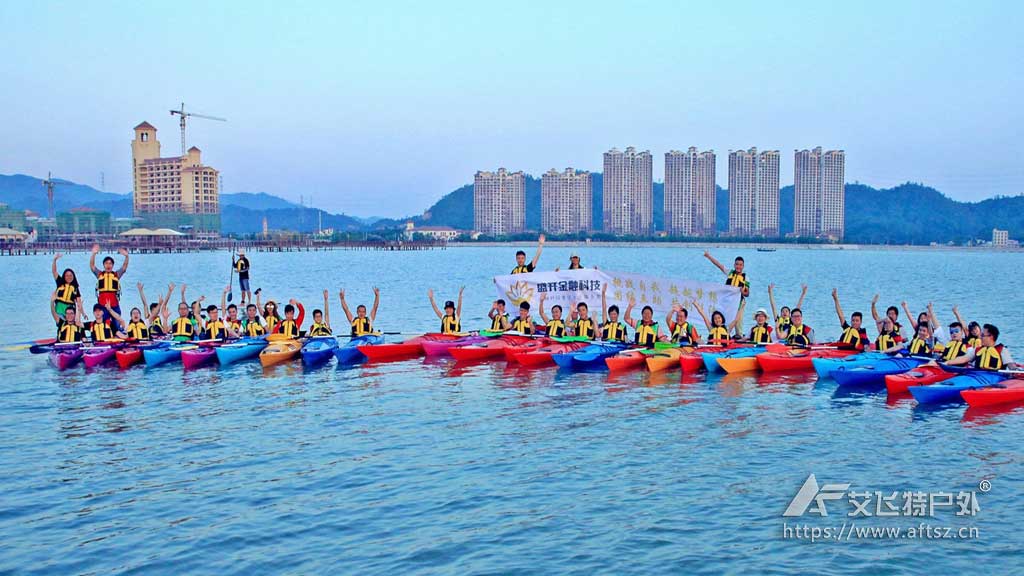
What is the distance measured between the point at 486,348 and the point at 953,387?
10.1m

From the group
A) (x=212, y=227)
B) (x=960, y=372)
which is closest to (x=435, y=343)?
(x=960, y=372)

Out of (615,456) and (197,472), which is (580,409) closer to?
(615,456)

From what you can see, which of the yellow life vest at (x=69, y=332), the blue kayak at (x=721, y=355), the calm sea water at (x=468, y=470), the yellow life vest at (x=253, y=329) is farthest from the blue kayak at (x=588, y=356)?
the yellow life vest at (x=69, y=332)

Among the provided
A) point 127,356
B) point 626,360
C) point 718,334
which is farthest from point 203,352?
point 718,334

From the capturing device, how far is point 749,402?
54.7 feet

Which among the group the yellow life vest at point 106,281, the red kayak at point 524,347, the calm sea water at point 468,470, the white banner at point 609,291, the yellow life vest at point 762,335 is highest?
the yellow life vest at point 106,281

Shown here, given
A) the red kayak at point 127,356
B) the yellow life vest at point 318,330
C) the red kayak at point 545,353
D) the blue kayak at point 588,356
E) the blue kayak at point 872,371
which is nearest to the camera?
the blue kayak at point 872,371

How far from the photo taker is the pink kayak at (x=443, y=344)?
21.6 m

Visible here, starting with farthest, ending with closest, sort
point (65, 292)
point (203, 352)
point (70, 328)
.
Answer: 1. point (65, 292)
2. point (70, 328)
3. point (203, 352)

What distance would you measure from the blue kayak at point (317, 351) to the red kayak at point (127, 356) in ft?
12.6

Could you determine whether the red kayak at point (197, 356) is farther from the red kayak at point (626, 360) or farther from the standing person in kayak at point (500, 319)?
the red kayak at point (626, 360)

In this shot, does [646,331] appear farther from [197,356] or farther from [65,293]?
[65,293]

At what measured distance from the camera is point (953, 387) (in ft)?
51.5

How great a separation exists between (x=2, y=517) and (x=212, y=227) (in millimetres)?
184786
